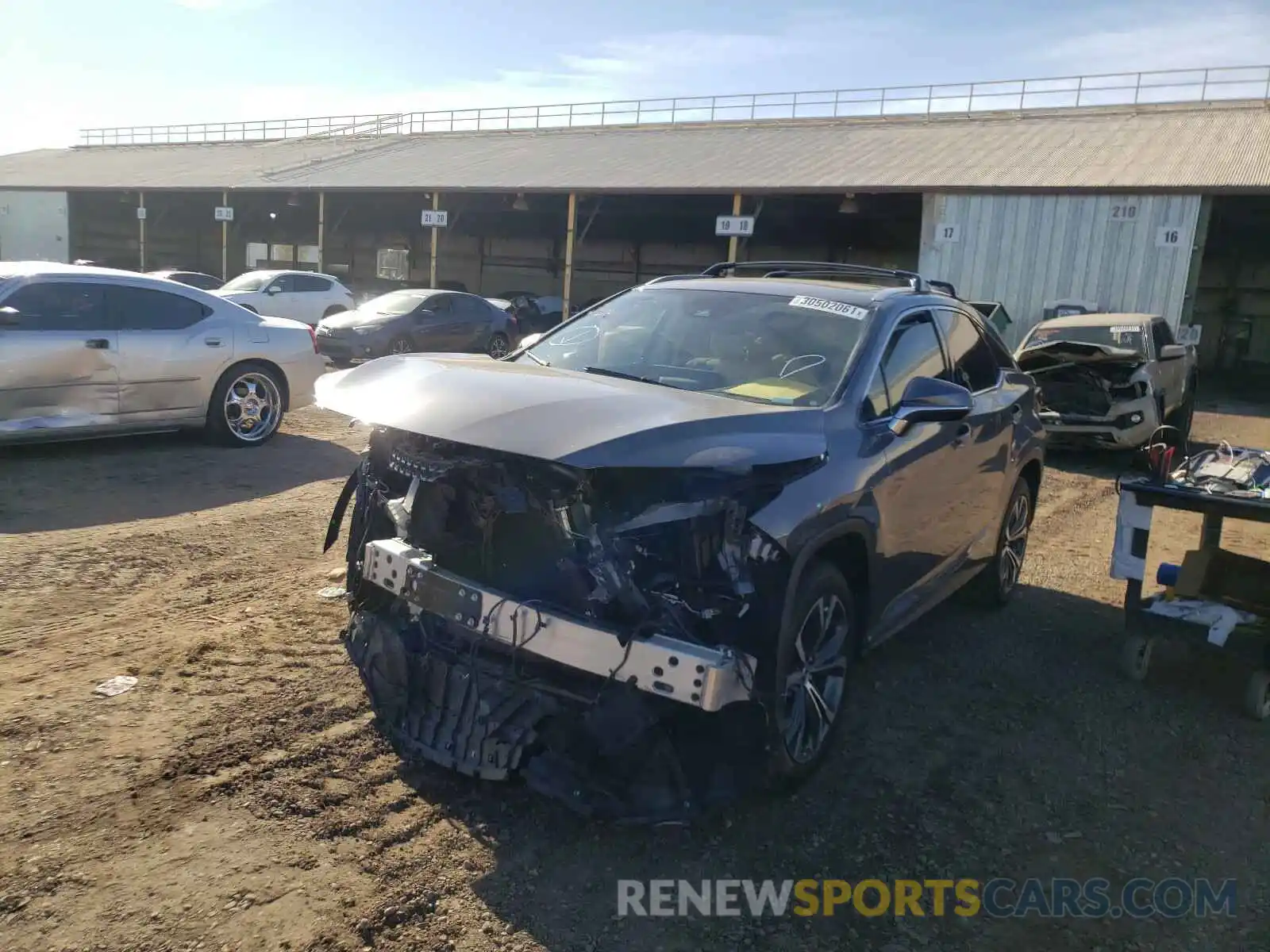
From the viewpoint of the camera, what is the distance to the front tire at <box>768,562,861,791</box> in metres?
3.15

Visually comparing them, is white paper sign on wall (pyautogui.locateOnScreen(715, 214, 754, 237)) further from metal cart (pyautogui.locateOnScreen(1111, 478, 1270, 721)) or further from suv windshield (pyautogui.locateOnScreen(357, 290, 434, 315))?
metal cart (pyautogui.locateOnScreen(1111, 478, 1270, 721))

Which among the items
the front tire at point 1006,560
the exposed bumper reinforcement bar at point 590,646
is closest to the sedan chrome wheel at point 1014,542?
the front tire at point 1006,560

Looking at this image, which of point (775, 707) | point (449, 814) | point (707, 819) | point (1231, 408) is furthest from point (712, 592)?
point (1231, 408)

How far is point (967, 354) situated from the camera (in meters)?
5.15

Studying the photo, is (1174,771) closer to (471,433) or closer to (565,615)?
(565,615)

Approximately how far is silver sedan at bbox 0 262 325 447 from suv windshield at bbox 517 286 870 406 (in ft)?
15.2

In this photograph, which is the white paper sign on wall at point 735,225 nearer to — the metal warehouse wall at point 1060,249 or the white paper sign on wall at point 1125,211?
the metal warehouse wall at point 1060,249

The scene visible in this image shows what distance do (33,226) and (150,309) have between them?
1562 inches

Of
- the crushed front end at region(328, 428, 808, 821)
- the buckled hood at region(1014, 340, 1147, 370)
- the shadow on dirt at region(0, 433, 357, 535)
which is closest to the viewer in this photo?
the crushed front end at region(328, 428, 808, 821)

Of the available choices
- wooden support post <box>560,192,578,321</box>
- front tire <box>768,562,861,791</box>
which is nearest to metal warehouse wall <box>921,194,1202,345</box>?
wooden support post <box>560,192,578,321</box>

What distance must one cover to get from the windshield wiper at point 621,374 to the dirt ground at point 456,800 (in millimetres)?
1671

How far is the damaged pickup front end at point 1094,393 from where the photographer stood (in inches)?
418

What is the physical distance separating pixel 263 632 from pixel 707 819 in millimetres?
2340

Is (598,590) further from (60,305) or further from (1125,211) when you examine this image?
(1125,211)
